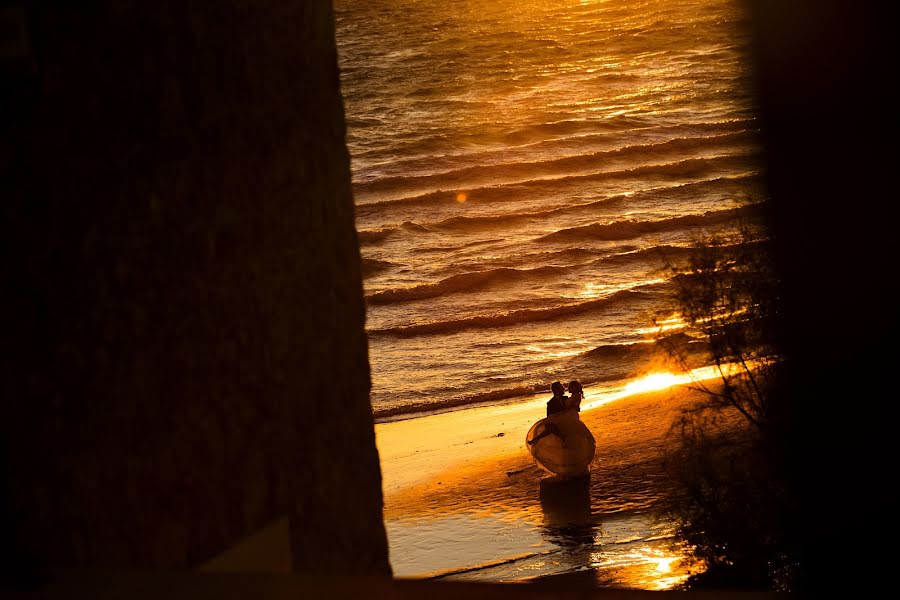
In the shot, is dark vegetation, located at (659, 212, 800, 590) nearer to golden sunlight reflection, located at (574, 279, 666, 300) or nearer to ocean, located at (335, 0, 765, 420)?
ocean, located at (335, 0, 765, 420)

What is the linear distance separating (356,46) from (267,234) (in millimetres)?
12004

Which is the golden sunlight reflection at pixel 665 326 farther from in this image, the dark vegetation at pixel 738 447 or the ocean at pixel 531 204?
the dark vegetation at pixel 738 447

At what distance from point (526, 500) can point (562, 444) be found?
354mm

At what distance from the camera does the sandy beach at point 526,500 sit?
11.1ft

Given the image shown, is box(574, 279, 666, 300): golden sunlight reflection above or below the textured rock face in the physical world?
below

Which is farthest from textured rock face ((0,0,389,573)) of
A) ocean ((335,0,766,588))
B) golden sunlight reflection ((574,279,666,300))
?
golden sunlight reflection ((574,279,666,300))

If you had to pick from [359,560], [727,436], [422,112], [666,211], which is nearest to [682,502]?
[727,436]

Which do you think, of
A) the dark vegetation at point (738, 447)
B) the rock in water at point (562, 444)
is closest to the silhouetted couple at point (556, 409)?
the rock in water at point (562, 444)

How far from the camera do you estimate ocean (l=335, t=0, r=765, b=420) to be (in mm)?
6426

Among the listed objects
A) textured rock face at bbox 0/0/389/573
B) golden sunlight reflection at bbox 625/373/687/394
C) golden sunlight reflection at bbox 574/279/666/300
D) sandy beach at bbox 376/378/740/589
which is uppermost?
textured rock face at bbox 0/0/389/573

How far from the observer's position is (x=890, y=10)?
3.69 ft

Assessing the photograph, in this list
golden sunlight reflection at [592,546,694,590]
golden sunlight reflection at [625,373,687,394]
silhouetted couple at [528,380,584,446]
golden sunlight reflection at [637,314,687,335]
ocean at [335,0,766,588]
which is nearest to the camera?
golden sunlight reflection at [592,546,694,590]

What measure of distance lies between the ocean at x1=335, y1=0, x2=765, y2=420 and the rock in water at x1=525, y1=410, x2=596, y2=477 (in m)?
1.18

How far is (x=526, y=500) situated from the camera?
4.02 metres
